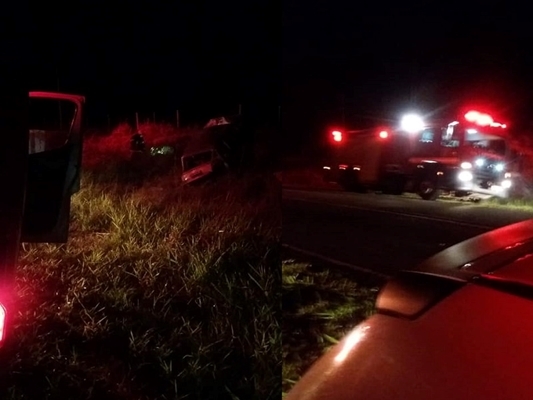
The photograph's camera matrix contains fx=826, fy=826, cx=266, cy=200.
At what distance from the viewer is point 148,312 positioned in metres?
6.01

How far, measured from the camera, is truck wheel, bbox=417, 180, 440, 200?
1906 centimetres

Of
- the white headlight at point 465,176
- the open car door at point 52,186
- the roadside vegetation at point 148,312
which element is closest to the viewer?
the roadside vegetation at point 148,312

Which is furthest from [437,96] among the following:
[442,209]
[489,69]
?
[442,209]

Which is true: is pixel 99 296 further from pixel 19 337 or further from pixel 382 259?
pixel 382 259

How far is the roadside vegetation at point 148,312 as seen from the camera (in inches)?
196

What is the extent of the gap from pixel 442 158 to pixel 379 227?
651 centimetres

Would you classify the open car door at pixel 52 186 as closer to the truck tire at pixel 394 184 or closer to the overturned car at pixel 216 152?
the overturned car at pixel 216 152

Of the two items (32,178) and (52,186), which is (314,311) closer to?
(52,186)

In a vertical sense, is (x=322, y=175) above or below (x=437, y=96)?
below

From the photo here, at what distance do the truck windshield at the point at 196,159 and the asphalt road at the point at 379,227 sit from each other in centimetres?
182

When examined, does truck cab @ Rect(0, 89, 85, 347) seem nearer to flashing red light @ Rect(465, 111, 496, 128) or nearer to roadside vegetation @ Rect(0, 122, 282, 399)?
roadside vegetation @ Rect(0, 122, 282, 399)

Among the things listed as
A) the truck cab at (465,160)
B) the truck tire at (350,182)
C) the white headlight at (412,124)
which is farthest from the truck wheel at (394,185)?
the truck tire at (350,182)

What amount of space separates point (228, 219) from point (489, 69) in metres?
23.7

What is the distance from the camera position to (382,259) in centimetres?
977
